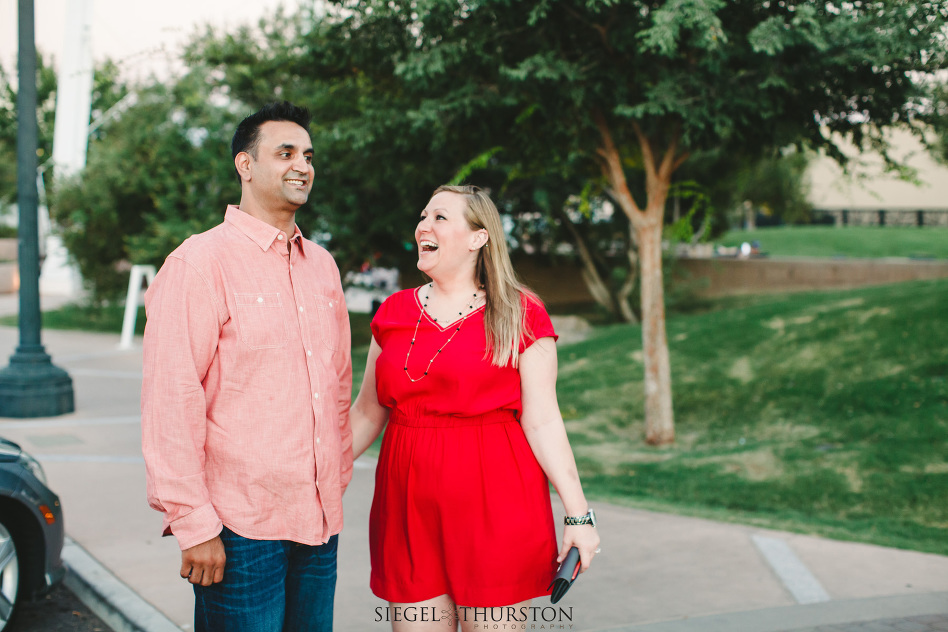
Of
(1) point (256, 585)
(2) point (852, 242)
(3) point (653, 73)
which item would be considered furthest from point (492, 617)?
(2) point (852, 242)

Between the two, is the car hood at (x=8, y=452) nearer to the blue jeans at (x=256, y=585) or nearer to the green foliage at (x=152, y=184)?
the blue jeans at (x=256, y=585)

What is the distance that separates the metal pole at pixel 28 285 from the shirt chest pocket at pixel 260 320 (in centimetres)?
721

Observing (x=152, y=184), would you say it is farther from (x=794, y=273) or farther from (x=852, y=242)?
(x=852, y=242)

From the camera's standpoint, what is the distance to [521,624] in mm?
2709

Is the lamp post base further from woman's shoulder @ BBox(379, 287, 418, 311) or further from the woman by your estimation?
the woman

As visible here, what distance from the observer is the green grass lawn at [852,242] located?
26.2 m

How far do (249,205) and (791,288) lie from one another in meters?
20.7

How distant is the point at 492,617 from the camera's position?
2.65 meters

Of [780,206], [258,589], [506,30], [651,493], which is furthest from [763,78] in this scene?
[780,206]

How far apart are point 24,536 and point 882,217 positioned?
1575 inches

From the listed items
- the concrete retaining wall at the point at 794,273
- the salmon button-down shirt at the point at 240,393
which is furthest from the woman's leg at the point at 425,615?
the concrete retaining wall at the point at 794,273

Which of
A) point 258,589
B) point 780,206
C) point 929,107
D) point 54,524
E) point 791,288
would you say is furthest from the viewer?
point 780,206

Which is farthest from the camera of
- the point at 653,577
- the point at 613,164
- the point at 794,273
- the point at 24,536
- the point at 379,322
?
the point at 794,273

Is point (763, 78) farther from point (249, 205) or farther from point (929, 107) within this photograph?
point (249, 205)
